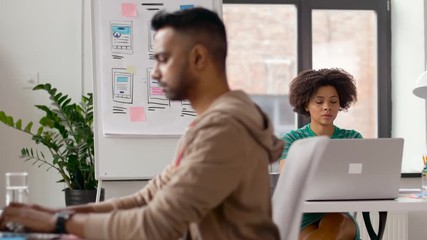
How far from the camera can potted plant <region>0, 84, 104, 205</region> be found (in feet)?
14.9

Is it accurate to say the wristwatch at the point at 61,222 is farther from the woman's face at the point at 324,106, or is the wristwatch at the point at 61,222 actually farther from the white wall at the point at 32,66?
the white wall at the point at 32,66

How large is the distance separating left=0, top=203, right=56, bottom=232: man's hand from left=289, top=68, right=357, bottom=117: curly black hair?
7.82ft

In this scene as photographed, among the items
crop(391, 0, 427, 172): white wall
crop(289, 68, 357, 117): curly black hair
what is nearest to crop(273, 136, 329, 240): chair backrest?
crop(289, 68, 357, 117): curly black hair

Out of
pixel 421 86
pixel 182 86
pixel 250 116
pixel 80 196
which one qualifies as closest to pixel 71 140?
pixel 80 196

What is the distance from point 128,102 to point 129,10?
1.71ft

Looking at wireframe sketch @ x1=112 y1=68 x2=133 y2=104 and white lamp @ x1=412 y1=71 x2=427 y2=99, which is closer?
white lamp @ x1=412 y1=71 x2=427 y2=99

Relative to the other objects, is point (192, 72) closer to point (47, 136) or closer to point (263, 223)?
point (263, 223)

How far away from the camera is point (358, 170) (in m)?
2.94

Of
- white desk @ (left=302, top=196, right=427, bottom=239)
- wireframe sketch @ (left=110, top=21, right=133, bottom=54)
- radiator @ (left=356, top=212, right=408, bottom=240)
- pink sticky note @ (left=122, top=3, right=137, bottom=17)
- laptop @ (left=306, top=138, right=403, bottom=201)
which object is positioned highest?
pink sticky note @ (left=122, top=3, right=137, bottom=17)

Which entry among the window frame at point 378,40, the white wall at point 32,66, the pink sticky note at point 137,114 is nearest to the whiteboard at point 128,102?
the pink sticky note at point 137,114

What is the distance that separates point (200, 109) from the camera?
1758 mm

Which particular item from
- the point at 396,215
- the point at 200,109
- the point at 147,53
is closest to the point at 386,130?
the point at 396,215

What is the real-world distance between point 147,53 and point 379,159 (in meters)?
1.79

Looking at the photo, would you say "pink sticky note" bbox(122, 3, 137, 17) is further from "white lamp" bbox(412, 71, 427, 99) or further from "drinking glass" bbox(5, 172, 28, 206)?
"drinking glass" bbox(5, 172, 28, 206)
